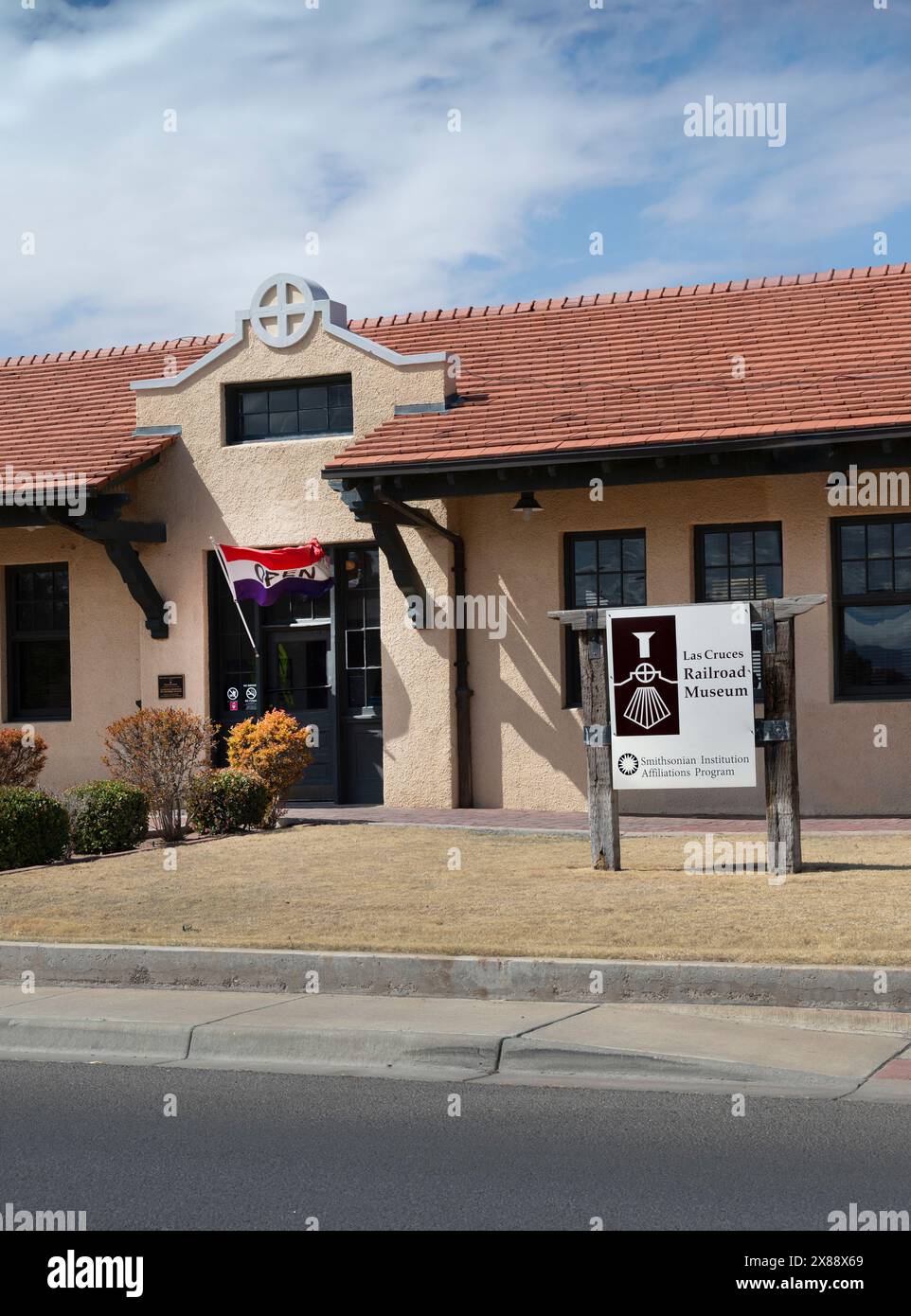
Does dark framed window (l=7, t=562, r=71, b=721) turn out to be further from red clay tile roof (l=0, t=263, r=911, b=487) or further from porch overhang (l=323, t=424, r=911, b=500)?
porch overhang (l=323, t=424, r=911, b=500)

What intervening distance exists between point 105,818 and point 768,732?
20.6 ft

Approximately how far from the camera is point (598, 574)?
53.9 feet

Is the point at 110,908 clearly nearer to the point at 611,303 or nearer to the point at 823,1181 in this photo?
the point at 823,1181

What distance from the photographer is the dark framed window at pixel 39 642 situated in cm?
1883

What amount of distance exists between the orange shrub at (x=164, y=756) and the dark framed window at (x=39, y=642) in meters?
4.15

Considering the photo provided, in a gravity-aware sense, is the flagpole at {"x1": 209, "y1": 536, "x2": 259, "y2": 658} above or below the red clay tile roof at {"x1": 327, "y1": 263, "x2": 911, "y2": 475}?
below

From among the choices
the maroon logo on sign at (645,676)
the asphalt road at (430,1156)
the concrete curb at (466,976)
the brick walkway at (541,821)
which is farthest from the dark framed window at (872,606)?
the asphalt road at (430,1156)

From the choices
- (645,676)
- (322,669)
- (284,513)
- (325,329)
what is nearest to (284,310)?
(325,329)

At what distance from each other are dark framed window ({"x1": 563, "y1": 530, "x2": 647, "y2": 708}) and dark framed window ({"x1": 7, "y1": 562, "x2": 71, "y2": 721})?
6420mm

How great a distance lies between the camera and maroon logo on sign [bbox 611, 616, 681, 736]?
11500 mm

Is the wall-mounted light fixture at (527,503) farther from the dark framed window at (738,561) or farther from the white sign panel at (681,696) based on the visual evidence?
the white sign panel at (681,696)

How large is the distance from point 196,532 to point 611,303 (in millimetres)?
5954

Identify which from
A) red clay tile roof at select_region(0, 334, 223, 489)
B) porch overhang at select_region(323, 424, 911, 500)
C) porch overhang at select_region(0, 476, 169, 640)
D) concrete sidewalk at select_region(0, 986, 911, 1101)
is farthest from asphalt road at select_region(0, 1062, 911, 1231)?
red clay tile roof at select_region(0, 334, 223, 489)
